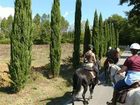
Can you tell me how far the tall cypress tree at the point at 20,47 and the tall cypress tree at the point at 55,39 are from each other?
492 cm

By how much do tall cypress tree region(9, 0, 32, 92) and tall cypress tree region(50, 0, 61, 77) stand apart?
4.92 metres

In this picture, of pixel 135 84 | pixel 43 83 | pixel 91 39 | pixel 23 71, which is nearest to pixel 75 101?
pixel 23 71

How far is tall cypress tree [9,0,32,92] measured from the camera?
18.0m

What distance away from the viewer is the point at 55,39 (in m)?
24.2

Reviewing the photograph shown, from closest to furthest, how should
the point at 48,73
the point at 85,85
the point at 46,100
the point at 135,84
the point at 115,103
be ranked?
the point at 135,84 → the point at 115,103 → the point at 85,85 → the point at 46,100 → the point at 48,73

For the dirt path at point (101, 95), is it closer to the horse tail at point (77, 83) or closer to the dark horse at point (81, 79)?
the dark horse at point (81, 79)

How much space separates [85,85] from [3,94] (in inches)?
141

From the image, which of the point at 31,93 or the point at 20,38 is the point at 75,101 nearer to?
the point at 31,93

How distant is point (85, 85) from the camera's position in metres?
16.3

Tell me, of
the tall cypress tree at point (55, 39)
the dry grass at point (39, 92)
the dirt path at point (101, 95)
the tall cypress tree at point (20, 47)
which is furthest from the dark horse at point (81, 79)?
the tall cypress tree at point (55, 39)

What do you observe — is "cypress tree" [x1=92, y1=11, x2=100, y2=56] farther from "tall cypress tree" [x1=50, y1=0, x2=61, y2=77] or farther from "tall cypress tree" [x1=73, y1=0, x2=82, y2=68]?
"tall cypress tree" [x1=50, y1=0, x2=61, y2=77]

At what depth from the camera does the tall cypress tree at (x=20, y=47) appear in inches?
710

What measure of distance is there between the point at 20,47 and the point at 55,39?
241 inches

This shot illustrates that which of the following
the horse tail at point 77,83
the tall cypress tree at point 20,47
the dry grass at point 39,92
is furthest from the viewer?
the tall cypress tree at point 20,47
